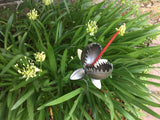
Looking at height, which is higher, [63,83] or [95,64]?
[95,64]

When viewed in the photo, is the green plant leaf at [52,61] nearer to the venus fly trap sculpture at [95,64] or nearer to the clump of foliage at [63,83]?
the clump of foliage at [63,83]

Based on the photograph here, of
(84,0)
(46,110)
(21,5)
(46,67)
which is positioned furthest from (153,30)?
(21,5)

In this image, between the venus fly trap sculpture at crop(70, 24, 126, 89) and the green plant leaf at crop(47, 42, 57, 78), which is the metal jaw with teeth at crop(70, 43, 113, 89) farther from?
the green plant leaf at crop(47, 42, 57, 78)

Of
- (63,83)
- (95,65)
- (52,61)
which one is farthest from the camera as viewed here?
(63,83)

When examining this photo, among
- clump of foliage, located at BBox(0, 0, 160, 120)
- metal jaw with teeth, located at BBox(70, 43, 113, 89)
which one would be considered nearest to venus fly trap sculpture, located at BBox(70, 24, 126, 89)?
metal jaw with teeth, located at BBox(70, 43, 113, 89)

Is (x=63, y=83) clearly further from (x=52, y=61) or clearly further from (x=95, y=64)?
(x=95, y=64)

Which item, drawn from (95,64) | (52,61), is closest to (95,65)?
(95,64)

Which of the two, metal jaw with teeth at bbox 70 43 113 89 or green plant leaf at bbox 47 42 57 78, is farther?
green plant leaf at bbox 47 42 57 78

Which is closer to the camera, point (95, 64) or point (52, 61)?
point (95, 64)

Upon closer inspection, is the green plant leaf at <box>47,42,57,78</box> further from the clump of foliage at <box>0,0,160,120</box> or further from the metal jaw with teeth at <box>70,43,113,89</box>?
the metal jaw with teeth at <box>70,43,113,89</box>

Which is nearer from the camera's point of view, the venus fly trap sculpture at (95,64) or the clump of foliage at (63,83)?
the venus fly trap sculpture at (95,64)

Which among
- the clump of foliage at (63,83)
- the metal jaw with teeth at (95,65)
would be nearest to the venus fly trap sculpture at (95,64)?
the metal jaw with teeth at (95,65)
